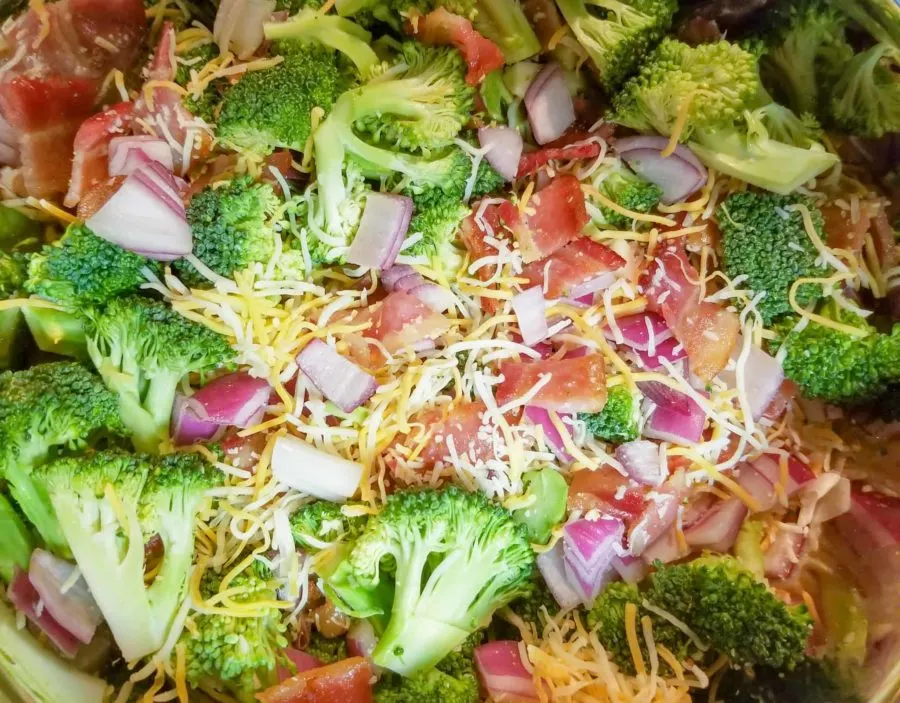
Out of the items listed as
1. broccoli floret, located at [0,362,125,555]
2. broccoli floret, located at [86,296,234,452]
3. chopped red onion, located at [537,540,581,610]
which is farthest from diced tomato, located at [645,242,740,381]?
broccoli floret, located at [0,362,125,555]

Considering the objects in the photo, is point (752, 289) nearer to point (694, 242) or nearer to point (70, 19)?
point (694, 242)

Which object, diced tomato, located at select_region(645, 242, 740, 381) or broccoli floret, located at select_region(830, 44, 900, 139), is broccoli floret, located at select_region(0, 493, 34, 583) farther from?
broccoli floret, located at select_region(830, 44, 900, 139)

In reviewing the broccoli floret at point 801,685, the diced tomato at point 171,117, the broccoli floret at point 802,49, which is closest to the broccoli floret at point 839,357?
the broccoli floret at point 802,49

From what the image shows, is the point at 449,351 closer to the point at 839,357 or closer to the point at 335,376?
the point at 335,376

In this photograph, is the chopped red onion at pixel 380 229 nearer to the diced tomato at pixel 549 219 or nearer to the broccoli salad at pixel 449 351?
the broccoli salad at pixel 449 351

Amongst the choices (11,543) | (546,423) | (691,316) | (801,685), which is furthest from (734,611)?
(11,543)
